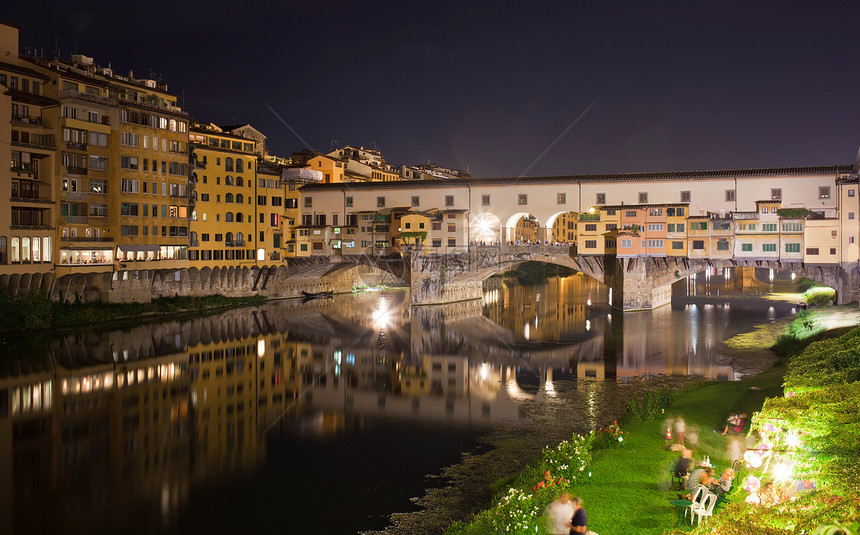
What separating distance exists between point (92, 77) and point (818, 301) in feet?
182

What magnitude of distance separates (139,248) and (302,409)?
1134 inches

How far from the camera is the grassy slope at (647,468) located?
11.6 meters

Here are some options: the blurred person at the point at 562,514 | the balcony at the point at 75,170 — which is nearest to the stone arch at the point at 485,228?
the balcony at the point at 75,170

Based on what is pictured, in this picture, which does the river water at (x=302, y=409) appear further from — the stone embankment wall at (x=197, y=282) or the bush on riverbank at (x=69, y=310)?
the stone embankment wall at (x=197, y=282)

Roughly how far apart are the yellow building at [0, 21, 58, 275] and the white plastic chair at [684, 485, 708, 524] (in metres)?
39.5

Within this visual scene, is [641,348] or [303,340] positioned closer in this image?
[641,348]

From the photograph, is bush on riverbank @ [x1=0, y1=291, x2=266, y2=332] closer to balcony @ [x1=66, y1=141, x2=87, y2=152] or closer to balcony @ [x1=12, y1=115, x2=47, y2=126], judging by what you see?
balcony @ [x1=66, y1=141, x2=87, y2=152]

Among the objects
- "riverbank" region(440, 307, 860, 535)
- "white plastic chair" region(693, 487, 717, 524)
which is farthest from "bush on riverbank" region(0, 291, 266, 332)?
"white plastic chair" region(693, 487, 717, 524)

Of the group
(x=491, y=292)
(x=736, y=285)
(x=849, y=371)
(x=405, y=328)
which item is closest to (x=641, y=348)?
(x=405, y=328)

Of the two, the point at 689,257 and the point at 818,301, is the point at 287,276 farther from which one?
the point at 818,301

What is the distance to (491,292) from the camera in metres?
68.4

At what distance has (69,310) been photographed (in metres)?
41.2

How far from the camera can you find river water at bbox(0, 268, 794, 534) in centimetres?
1566

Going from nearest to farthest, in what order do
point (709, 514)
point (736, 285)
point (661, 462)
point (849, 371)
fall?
point (709, 514)
point (661, 462)
point (849, 371)
point (736, 285)
